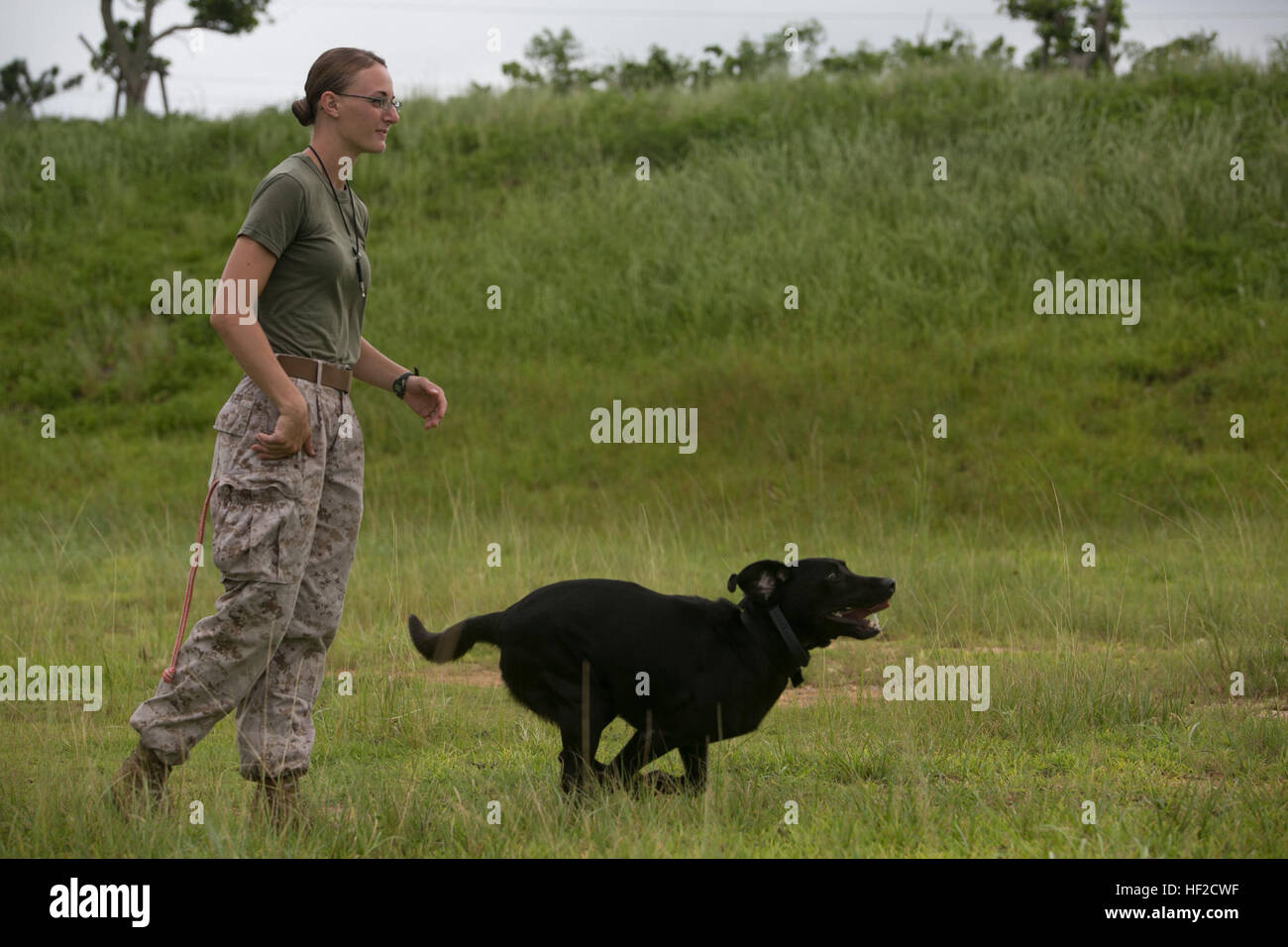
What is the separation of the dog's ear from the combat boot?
2.06m

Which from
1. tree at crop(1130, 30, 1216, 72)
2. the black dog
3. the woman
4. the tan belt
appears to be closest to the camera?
the woman

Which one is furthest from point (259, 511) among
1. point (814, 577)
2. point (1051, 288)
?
point (1051, 288)

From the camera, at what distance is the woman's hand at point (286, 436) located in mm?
3783

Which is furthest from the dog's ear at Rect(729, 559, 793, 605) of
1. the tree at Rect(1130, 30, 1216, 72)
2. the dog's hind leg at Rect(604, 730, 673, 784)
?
the tree at Rect(1130, 30, 1216, 72)

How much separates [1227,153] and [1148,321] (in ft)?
11.8

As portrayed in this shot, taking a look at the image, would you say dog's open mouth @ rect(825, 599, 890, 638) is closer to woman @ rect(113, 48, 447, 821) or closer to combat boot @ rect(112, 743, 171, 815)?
woman @ rect(113, 48, 447, 821)

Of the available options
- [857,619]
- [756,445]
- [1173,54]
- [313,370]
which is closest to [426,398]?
[313,370]

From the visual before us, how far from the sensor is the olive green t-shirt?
3900mm

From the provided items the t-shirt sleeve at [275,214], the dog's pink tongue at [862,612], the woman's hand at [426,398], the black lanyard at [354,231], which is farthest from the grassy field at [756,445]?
the t-shirt sleeve at [275,214]

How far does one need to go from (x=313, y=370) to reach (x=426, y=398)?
0.69m

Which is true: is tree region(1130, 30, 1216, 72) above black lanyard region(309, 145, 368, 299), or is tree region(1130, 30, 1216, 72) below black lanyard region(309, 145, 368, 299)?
above

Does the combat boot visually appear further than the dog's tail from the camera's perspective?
No

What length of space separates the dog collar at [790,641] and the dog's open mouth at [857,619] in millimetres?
174

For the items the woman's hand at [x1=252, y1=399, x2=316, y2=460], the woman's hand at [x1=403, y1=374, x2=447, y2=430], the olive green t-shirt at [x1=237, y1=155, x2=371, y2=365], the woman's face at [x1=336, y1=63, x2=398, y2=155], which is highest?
the woman's face at [x1=336, y1=63, x2=398, y2=155]
